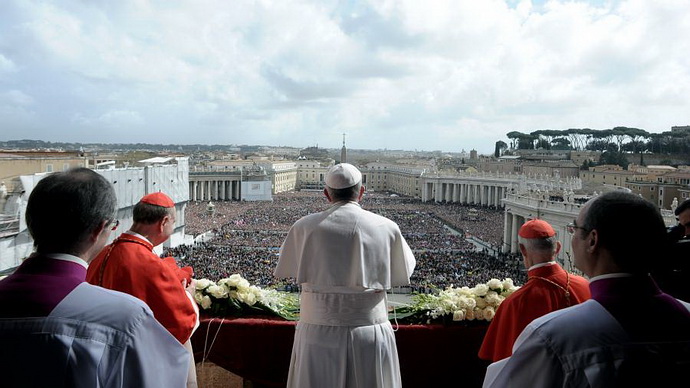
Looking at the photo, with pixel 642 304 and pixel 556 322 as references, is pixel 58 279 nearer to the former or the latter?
pixel 556 322

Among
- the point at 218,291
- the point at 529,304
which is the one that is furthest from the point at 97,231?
the point at 218,291

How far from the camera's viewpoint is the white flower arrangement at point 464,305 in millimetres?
4621

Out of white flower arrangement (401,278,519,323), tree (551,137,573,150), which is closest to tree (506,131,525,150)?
tree (551,137,573,150)

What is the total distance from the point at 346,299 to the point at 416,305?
5.75 feet

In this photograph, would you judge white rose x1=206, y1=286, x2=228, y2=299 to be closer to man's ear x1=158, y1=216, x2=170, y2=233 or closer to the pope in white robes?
the pope in white robes

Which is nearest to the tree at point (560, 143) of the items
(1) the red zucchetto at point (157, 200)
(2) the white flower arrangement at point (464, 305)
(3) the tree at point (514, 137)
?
(3) the tree at point (514, 137)

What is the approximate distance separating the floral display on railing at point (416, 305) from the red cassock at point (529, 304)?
1324 mm

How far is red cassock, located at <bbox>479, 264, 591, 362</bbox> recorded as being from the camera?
3182mm

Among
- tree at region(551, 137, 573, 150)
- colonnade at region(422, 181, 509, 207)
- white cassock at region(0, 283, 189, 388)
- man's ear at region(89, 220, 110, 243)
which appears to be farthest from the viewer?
tree at region(551, 137, 573, 150)

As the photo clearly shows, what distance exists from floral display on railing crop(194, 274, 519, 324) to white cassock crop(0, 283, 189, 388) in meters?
2.92

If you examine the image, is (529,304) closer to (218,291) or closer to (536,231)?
(536,231)

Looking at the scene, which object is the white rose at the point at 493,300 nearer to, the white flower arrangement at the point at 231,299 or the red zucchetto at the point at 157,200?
the white flower arrangement at the point at 231,299

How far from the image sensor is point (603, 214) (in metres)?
1.86

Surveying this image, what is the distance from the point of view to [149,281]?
9.46 ft
